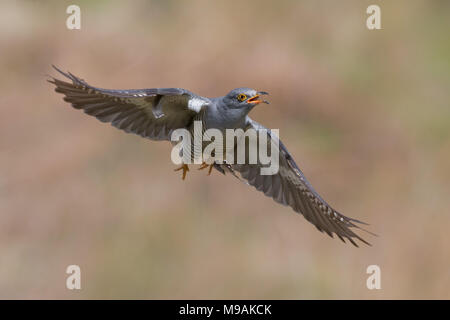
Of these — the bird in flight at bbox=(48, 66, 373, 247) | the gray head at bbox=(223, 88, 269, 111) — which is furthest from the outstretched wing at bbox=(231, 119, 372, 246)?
the gray head at bbox=(223, 88, 269, 111)

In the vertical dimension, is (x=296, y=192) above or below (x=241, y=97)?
below

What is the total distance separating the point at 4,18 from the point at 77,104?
7242mm

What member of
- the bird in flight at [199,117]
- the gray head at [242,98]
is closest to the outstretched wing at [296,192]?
the bird in flight at [199,117]

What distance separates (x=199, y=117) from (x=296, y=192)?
1033mm

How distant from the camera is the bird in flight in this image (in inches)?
174

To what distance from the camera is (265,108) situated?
10.6 metres

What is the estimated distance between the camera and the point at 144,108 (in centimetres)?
477

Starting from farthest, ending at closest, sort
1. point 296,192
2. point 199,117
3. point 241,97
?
point 296,192
point 199,117
point 241,97

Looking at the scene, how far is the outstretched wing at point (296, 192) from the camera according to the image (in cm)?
505

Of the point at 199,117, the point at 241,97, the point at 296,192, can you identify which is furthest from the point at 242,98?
the point at 296,192

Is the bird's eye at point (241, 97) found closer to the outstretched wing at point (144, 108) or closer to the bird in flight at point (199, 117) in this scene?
the bird in flight at point (199, 117)

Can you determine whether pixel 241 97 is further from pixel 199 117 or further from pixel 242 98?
pixel 199 117

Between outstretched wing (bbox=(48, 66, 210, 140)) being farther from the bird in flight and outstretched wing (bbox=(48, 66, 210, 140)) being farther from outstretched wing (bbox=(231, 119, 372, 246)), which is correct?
outstretched wing (bbox=(231, 119, 372, 246))

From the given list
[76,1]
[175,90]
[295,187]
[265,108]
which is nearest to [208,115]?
[175,90]
